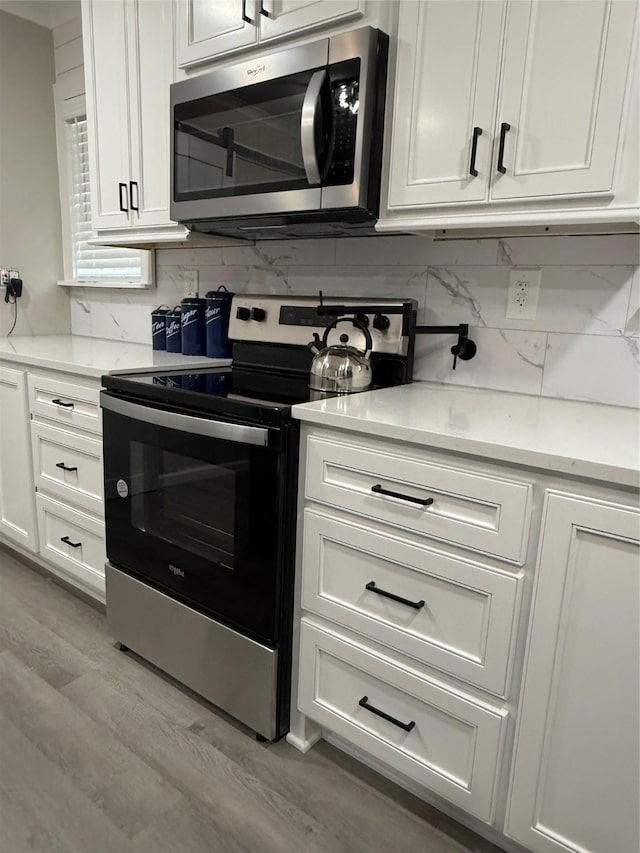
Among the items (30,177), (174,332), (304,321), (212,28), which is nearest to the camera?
(212,28)

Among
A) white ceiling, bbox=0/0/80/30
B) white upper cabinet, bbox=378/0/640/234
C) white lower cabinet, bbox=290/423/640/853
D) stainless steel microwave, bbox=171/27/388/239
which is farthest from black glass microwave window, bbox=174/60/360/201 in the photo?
white ceiling, bbox=0/0/80/30

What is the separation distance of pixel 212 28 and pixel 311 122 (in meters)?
0.62

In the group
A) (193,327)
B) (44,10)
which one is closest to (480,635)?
(193,327)

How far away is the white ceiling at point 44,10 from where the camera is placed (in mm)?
2705

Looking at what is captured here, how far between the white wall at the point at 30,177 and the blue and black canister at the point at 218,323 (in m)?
1.31

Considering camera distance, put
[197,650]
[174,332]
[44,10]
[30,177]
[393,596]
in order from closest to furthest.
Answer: [393,596] < [197,650] < [174,332] < [44,10] < [30,177]

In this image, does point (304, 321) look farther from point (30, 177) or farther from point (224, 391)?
point (30, 177)

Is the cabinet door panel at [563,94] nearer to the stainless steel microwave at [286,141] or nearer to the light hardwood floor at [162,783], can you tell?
the stainless steel microwave at [286,141]

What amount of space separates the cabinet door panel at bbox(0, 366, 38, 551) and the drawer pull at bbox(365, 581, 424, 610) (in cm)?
164

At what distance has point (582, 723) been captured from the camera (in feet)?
3.51

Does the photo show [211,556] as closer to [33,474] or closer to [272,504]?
[272,504]

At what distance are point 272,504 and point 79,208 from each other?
2.38m

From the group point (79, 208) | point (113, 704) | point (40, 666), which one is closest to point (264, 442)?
point (113, 704)

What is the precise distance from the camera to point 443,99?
1.40 m
